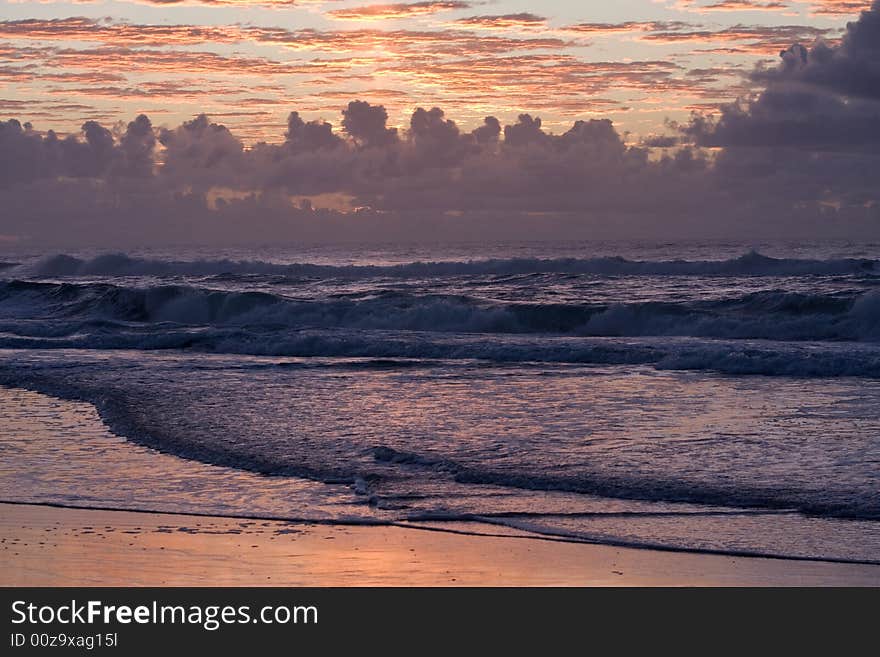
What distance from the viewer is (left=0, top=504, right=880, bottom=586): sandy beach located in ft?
23.5

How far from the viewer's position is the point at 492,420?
13.7 meters

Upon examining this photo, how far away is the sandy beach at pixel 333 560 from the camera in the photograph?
7.15 m

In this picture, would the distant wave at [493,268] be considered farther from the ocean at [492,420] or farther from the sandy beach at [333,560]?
the sandy beach at [333,560]

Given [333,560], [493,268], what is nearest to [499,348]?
[333,560]

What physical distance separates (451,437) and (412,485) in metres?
2.32

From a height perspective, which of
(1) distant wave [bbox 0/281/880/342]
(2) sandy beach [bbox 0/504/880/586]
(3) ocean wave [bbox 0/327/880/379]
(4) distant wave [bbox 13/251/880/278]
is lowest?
(4) distant wave [bbox 13/251/880/278]

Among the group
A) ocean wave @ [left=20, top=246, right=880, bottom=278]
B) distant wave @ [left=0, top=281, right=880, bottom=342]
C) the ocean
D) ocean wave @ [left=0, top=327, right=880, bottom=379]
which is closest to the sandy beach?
the ocean

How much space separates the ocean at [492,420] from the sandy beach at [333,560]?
377 millimetres

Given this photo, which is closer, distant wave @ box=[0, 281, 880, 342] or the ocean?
the ocean

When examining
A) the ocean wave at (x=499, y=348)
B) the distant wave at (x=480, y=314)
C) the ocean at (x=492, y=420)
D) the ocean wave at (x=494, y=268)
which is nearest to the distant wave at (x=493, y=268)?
the ocean wave at (x=494, y=268)

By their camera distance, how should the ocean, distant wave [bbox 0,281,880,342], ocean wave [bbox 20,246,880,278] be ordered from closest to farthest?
the ocean → distant wave [bbox 0,281,880,342] → ocean wave [bbox 20,246,880,278]

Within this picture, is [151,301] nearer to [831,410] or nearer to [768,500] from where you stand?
[831,410]

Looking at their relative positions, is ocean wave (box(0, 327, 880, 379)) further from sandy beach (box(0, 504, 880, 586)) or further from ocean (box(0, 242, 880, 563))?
sandy beach (box(0, 504, 880, 586))
